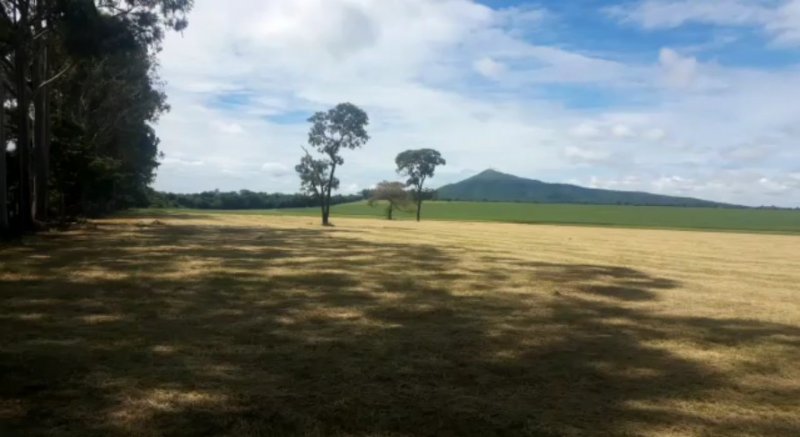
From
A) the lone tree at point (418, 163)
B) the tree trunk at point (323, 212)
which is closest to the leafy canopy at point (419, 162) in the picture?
the lone tree at point (418, 163)

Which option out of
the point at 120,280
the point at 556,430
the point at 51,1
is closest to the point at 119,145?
the point at 51,1

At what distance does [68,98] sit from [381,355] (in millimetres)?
40233

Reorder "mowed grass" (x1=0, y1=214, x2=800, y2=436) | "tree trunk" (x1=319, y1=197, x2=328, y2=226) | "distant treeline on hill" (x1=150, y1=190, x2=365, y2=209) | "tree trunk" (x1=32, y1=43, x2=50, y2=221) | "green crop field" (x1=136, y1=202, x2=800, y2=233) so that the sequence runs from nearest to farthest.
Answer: "mowed grass" (x1=0, y1=214, x2=800, y2=436) → "tree trunk" (x1=32, y1=43, x2=50, y2=221) → "tree trunk" (x1=319, y1=197, x2=328, y2=226) → "green crop field" (x1=136, y1=202, x2=800, y2=233) → "distant treeline on hill" (x1=150, y1=190, x2=365, y2=209)

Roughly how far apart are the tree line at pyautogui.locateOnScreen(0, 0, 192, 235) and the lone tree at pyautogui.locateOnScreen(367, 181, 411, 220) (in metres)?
36.6

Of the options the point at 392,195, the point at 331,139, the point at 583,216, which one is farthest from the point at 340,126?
the point at 583,216

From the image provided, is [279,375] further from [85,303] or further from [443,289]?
[443,289]

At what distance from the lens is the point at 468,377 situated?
586 centimetres

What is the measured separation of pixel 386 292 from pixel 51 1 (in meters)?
16.7

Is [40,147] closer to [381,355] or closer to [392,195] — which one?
[381,355]

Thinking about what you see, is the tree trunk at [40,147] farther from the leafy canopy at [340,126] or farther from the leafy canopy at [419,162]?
the leafy canopy at [419,162]

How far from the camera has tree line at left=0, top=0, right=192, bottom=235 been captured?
2100 centimetres

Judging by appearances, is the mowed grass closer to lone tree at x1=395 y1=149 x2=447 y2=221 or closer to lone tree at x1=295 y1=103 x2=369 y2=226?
lone tree at x1=295 y1=103 x2=369 y2=226

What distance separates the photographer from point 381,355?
6.55m

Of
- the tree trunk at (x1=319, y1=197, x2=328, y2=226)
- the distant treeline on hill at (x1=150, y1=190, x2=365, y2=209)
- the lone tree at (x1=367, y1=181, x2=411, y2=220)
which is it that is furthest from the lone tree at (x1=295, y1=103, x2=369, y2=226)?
the distant treeline on hill at (x1=150, y1=190, x2=365, y2=209)
